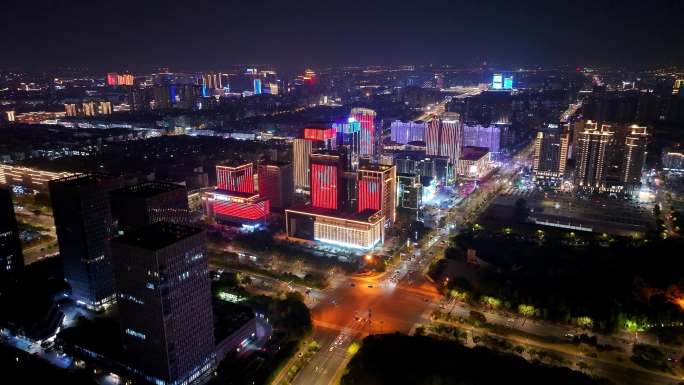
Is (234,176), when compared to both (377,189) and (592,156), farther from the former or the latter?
(592,156)

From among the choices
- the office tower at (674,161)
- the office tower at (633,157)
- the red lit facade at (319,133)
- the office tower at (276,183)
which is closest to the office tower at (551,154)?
the office tower at (633,157)

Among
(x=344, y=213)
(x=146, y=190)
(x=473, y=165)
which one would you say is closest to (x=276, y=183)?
(x=344, y=213)

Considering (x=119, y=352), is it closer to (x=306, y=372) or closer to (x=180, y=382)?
(x=180, y=382)

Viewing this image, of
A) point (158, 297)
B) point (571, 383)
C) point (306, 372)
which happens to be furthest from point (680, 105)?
point (158, 297)

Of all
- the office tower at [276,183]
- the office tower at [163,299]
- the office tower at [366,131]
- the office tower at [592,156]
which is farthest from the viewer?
the office tower at [366,131]

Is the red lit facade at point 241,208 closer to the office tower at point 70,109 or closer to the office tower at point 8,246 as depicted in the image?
the office tower at point 8,246

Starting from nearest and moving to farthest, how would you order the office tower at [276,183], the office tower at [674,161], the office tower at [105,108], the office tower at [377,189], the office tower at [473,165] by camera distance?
the office tower at [377,189], the office tower at [276,183], the office tower at [674,161], the office tower at [473,165], the office tower at [105,108]

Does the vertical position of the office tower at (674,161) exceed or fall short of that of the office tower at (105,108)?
it falls short
